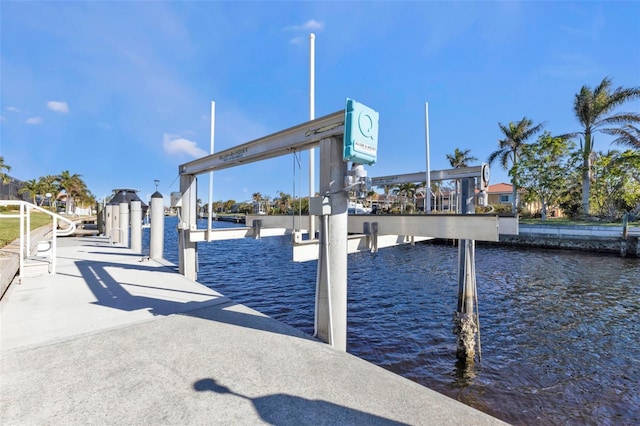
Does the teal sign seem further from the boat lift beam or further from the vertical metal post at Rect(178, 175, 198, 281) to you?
the vertical metal post at Rect(178, 175, 198, 281)

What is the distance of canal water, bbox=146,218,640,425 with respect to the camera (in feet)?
15.7

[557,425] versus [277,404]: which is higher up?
[277,404]

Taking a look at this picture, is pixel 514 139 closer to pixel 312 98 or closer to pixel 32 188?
pixel 312 98

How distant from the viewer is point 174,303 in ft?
18.0

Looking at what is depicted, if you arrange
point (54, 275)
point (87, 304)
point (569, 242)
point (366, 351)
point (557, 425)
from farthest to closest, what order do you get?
point (569, 242) → point (54, 275) → point (366, 351) → point (87, 304) → point (557, 425)

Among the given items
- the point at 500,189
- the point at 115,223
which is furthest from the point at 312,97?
the point at 500,189

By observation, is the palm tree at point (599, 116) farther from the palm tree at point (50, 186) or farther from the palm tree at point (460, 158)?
the palm tree at point (50, 186)

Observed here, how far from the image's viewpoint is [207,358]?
11.3 ft

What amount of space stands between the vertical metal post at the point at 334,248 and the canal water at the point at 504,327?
2.18 metres

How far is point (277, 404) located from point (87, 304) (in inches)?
184

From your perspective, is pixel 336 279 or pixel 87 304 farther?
pixel 87 304

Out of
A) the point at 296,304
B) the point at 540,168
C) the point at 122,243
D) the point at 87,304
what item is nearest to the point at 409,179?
the point at 296,304

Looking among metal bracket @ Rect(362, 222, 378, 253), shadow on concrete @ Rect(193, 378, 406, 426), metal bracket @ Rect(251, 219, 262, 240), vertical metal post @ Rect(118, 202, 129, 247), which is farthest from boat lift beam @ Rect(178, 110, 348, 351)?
vertical metal post @ Rect(118, 202, 129, 247)

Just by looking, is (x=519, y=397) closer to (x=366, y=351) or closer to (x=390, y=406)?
(x=366, y=351)
